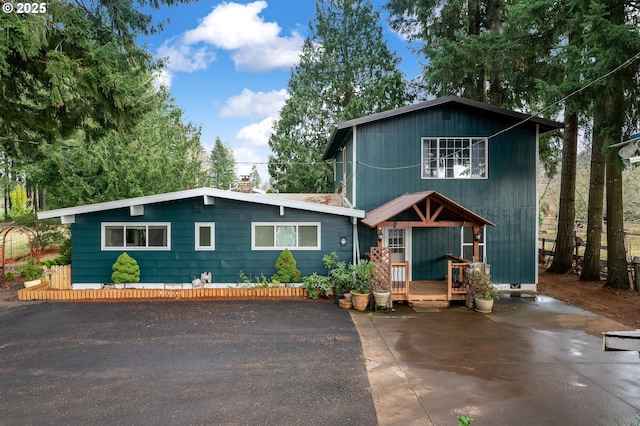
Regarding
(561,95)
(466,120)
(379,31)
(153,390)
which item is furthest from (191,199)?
(379,31)

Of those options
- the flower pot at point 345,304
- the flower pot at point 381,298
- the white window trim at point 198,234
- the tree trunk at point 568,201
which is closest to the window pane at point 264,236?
the white window trim at point 198,234

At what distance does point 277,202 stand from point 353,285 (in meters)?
3.16

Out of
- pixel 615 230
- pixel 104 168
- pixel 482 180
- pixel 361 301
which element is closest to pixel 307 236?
pixel 361 301

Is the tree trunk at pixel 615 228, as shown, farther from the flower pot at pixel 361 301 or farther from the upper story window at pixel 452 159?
the flower pot at pixel 361 301

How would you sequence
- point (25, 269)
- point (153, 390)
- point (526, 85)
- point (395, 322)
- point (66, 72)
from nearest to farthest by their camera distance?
point (153, 390), point (66, 72), point (395, 322), point (25, 269), point (526, 85)

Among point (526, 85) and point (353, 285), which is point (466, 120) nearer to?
point (526, 85)

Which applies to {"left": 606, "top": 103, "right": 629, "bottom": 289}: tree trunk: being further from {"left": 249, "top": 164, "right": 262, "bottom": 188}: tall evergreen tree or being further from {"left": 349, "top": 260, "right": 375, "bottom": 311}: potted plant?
{"left": 249, "top": 164, "right": 262, "bottom": 188}: tall evergreen tree

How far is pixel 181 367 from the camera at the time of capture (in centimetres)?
544

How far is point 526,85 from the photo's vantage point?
42.6 ft

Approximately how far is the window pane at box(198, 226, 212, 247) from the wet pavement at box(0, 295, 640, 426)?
7.55ft

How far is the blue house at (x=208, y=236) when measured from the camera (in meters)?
10.1

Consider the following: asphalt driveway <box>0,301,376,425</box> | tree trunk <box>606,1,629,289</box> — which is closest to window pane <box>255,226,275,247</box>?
asphalt driveway <box>0,301,376,425</box>

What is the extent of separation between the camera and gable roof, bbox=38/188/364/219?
966cm

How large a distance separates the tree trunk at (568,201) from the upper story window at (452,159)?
198 inches
